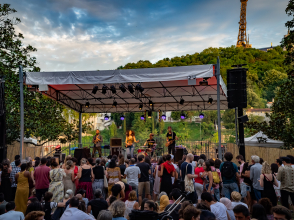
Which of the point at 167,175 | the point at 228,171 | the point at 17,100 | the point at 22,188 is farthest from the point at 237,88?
the point at 17,100

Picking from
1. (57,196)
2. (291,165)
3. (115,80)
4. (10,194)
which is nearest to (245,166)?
(291,165)

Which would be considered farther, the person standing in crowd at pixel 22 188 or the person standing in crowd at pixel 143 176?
the person standing in crowd at pixel 143 176

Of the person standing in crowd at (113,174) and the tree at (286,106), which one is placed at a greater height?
the tree at (286,106)

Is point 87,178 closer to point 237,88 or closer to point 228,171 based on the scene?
point 228,171

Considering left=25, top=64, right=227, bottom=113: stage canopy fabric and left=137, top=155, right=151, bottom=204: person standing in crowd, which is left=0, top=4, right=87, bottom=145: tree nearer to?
left=25, top=64, right=227, bottom=113: stage canopy fabric

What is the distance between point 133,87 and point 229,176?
764 centimetres

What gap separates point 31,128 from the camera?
16.1 metres

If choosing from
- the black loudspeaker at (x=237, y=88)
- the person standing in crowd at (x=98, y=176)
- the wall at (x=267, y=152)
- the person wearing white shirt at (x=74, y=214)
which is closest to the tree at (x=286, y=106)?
the wall at (x=267, y=152)

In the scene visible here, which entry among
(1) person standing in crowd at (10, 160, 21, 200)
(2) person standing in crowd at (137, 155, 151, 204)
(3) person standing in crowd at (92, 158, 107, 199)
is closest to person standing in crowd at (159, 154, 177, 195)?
(2) person standing in crowd at (137, 155, 151, 204)

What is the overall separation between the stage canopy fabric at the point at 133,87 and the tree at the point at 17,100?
237 centimetres

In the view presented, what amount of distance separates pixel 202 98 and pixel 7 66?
10657mm

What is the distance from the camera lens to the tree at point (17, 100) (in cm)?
1463

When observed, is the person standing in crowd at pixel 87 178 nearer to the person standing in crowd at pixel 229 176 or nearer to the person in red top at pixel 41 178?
the person in red top at pixel 41 178

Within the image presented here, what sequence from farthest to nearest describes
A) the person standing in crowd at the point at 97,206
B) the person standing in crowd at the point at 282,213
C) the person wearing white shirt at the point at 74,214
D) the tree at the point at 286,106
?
the tree at the point at 286,106 < the person standing in crowd at the point at 97,206 < the person wearing white shirt at the point at 74,214 < the person standing in crowd at the point at 282,213
